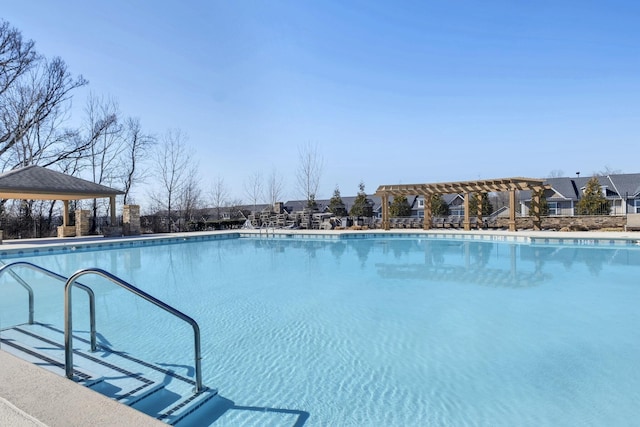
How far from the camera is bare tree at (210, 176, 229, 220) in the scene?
3322cm

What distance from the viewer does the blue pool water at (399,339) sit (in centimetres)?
302

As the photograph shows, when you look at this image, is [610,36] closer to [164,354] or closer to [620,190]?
[164,354]

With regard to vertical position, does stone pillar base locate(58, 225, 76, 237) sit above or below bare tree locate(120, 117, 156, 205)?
below

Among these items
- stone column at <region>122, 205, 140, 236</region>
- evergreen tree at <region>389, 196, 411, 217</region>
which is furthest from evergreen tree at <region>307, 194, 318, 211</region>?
stone column at <region>122, 205, 140, 236</region>

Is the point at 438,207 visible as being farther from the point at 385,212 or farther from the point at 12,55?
the point at 12,55

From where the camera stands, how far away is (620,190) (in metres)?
29.5

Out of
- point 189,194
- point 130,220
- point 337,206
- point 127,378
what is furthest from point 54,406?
point 337,206

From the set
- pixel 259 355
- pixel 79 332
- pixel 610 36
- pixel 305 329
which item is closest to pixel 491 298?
pixel 305 329

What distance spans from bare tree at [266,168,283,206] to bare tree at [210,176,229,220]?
3986 mm

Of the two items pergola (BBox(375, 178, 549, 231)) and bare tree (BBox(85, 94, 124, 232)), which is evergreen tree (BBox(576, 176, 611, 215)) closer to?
pergola (BBox(375, 178, 549, 231))

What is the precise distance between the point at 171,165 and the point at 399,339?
78.7ft

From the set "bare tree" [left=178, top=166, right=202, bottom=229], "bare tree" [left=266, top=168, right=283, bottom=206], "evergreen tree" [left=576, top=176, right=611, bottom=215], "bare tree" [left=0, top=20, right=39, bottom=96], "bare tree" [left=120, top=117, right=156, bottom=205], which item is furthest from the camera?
"bare tree" [left=266, top=168, right=283, bottom=206]

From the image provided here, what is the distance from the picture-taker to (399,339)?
14.9 feet

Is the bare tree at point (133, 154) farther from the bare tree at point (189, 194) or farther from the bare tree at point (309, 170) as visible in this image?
the bare tree at point (309, 170)
